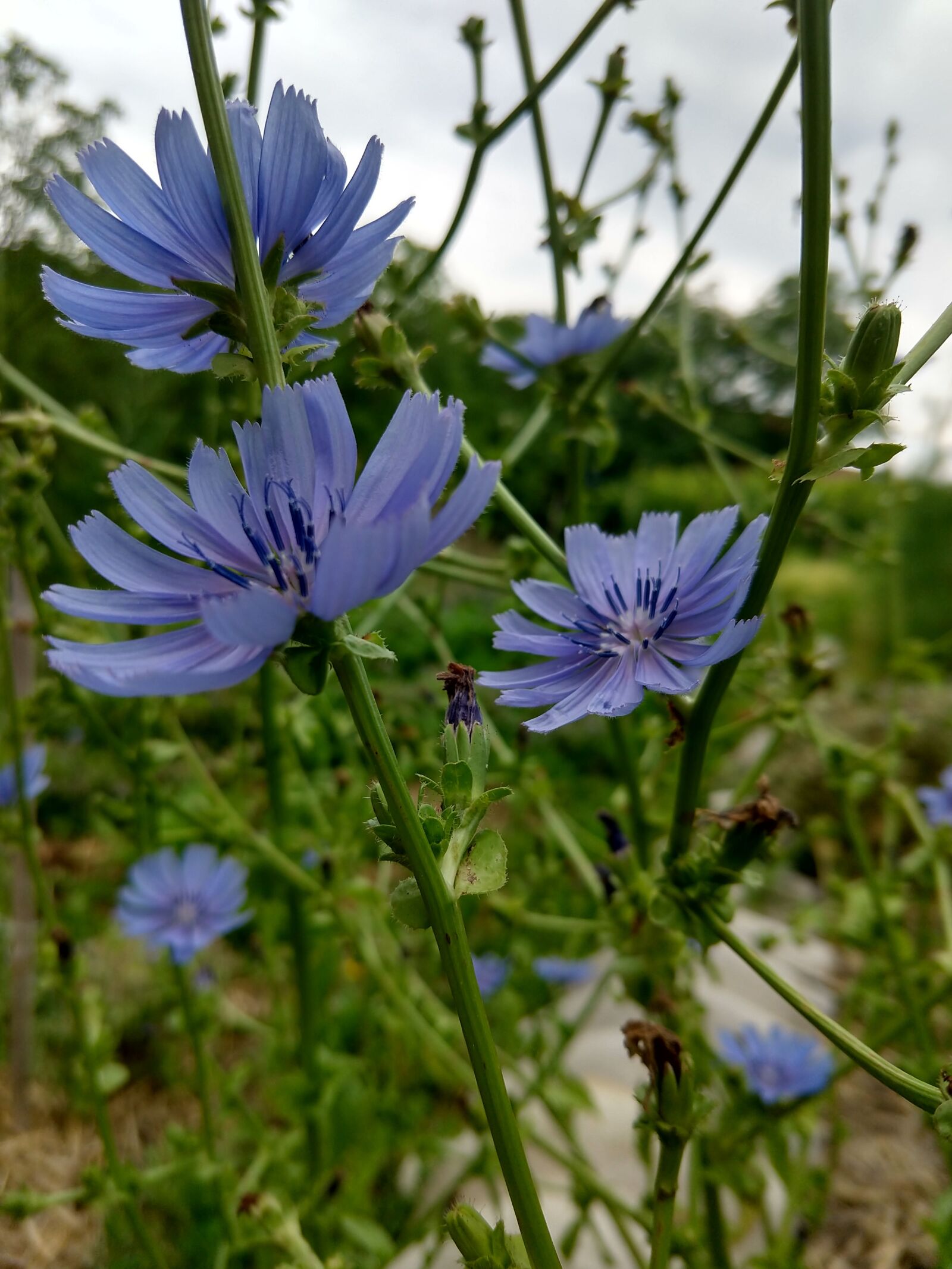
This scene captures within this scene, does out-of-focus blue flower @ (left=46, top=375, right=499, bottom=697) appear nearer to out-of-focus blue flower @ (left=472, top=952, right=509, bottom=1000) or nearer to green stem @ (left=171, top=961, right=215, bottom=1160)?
green stem @ (left=171, top=961, right=215, bottom=1160)

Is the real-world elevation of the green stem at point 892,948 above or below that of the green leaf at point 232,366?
above

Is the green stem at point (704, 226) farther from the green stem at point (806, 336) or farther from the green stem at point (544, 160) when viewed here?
the green stem at point (806, 336)

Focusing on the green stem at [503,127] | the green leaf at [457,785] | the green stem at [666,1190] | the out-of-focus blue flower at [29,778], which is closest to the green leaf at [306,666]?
the green leaf at [457,785]

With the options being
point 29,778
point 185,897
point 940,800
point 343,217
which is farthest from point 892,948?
point 29,778

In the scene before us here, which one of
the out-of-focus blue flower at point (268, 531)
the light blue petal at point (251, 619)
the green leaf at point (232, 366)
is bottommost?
the light blue petal at point (251, 619)

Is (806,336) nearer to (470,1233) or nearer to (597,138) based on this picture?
(470,1233)

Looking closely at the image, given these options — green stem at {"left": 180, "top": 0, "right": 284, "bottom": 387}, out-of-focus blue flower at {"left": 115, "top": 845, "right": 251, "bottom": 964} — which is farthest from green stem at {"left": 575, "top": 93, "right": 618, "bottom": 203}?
out-of-focus blue flower at {"left": 115, "top": 845, "right": 251, "bottom": 964}
